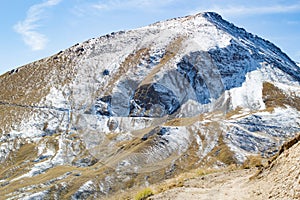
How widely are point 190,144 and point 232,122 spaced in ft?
71.8

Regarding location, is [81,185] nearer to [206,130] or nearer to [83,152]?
[83,152]

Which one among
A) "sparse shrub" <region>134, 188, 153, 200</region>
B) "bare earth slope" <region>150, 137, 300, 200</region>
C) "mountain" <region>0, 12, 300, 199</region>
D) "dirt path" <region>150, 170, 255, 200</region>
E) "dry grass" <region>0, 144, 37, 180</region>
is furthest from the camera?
"dry grass" <region>0, 144, 37, 180</region>

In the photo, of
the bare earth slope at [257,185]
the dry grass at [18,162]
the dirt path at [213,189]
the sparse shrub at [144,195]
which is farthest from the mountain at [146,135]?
the bare earth slope at [257,185]

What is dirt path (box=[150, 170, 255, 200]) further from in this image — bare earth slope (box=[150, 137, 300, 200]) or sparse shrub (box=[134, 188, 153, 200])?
sparse shrub (box=[134, 188, 153, 200])

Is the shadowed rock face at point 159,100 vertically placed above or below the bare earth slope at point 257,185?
above

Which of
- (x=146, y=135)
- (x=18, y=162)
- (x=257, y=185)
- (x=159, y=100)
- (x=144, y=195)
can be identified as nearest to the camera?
(x=257, y=185)

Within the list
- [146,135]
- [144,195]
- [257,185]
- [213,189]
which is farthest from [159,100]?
[257,185]

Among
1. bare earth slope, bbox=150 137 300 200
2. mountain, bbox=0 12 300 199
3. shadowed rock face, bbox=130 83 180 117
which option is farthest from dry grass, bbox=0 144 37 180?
bare earth slope, bbox=150 137 300 200

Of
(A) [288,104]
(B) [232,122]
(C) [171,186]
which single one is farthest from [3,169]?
(C) [171,186]

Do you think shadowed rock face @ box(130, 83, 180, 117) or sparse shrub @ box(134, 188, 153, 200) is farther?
shadowed rock face @ box(130, 83, 180, 117)

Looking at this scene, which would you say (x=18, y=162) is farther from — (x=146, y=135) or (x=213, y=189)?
(x=213, y=189)

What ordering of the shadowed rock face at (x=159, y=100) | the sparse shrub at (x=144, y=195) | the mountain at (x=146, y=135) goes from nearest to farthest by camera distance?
the sparse shrub at (x=144, y=195) < the shadowed rock face at (x=159, y=100) < the mountain at (x=146, y=135)

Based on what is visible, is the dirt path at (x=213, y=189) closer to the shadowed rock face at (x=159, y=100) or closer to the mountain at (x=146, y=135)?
the shadowed rock face at (x=159, y=100)

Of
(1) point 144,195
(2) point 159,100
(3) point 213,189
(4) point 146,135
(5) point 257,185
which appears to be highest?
(2) point 159,100
